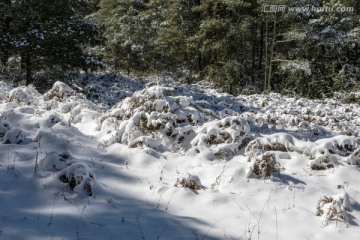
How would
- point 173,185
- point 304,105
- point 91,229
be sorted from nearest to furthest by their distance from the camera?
1. point 91,229
2. point 173,185
3. point 304,105

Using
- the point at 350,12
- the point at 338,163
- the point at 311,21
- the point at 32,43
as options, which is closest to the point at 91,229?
the point at 338,163

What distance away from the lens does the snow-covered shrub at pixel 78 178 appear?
14.1 ft

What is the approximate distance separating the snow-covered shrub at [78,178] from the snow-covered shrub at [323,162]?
10.2 ft

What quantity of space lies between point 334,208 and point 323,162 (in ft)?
4.22

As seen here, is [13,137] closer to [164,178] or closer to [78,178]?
[78,178]

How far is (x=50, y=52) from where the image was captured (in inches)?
490

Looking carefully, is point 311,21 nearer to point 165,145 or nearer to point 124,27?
point 124,27

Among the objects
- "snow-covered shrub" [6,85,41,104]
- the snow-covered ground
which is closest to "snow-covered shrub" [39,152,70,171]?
the snow-covered ground

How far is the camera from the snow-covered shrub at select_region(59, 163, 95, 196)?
428 centimetres

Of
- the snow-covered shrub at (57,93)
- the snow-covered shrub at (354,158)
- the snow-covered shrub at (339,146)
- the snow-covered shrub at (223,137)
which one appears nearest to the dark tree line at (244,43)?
the snow-covered shrub at (57,93)

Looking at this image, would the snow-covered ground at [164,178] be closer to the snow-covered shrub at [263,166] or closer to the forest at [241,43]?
the snow-covered shrub at [263,166]

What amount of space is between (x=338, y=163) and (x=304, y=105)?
9.61m

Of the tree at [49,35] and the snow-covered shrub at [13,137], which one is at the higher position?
the tree at [49,35]

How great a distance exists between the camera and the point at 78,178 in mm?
4340
